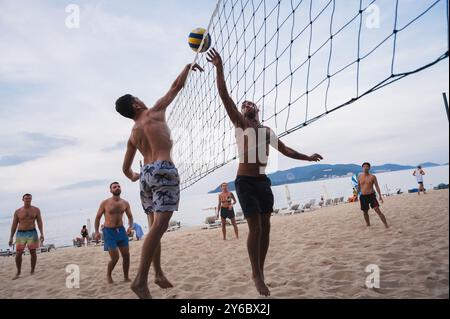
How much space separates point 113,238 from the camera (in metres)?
3.71

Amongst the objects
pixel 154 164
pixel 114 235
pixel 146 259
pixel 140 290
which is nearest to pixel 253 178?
pixel 154 164

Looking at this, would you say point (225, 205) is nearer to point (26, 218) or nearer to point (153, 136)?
point (26, 218)

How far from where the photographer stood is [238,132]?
90.6 inches

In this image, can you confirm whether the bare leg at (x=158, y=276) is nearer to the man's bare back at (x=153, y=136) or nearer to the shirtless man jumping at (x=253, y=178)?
the man's bare back at (x=153, y=136)

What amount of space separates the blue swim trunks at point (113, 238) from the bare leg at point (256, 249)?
227 cm

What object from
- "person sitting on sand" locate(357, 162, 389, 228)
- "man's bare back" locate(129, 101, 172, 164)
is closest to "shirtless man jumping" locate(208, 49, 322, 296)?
"man's bare back" locate(129, 101, 172, 164)

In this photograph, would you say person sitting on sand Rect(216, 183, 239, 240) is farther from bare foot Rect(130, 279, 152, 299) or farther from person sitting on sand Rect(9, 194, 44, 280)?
bare foot Rect(130, 279, 152, 299)

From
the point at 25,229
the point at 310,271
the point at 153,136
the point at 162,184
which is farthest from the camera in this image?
the point at 25,229

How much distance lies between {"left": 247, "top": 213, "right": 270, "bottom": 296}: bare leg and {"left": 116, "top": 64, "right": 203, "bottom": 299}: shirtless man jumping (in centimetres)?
60

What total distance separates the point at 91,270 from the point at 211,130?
10.3ft

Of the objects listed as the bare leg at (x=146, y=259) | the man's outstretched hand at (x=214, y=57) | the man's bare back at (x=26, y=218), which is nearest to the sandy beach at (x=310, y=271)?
the man's bare back at (x=26, y=218)

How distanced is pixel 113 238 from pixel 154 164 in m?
2.09
